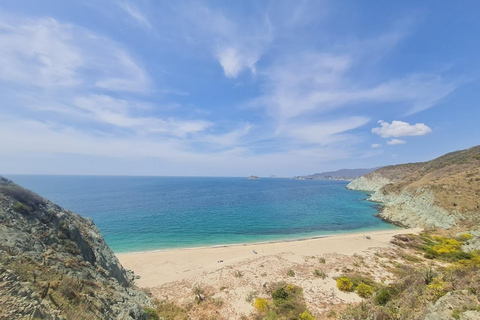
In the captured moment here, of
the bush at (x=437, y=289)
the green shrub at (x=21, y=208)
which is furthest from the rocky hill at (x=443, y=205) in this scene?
the green shrub at (x=21, y=208)

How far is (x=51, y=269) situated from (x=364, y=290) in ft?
77.9

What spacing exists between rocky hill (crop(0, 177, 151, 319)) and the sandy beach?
530 cm

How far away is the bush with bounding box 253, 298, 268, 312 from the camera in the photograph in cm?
1620

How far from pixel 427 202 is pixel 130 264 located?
70.2 m

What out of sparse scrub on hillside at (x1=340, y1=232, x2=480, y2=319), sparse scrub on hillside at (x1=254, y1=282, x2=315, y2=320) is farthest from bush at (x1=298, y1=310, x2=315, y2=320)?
sparse scrub on hillside at (x1=340, y1=232, x2=480, y2=319)

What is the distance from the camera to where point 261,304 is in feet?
54.4

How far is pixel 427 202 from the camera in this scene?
170 ft

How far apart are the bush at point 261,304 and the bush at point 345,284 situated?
7511mm

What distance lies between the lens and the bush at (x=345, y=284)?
1823 centimetres

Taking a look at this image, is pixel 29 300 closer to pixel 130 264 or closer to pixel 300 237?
pixel 130 264

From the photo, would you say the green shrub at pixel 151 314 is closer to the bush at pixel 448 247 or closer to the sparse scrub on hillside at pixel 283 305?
the sparse scrub on hillside at pixel 283 305

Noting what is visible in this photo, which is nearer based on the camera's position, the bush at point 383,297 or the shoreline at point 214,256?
the bush at point 383,297

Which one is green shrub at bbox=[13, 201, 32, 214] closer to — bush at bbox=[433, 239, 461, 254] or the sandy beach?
the sandy beach

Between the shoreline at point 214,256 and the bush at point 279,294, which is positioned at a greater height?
the bush at point 279,294
